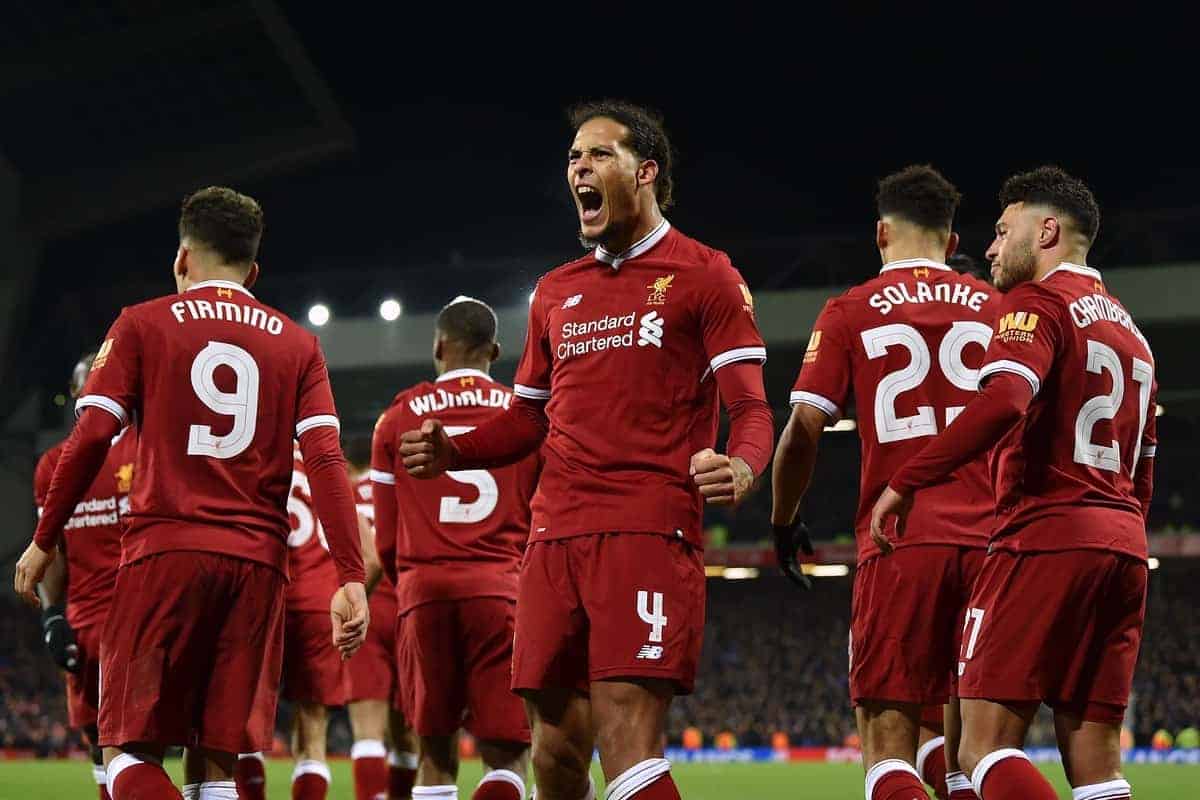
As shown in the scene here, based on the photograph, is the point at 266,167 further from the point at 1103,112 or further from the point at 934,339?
the point at 934,339

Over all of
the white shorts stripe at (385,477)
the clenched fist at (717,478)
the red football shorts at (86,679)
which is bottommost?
the red football shorts at (86,679)

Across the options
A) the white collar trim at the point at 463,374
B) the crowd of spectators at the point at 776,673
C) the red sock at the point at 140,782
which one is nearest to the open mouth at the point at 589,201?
the red sock at the point at 140,782

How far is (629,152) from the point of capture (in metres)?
4.47

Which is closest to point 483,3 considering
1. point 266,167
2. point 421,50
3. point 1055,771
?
point 421,50

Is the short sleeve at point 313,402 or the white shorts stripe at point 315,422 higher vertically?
the short sleeve at point 313,402

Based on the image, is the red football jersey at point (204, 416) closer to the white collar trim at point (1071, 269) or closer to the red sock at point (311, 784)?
the white collar trim at point (1071, 269)

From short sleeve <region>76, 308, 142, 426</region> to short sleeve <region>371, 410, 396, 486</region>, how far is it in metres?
1.97

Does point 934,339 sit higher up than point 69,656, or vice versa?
point 934,339

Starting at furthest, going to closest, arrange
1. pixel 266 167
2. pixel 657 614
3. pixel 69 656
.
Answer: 1. pixel 266 167
2. pixel 69 656
3. pixel 657 614

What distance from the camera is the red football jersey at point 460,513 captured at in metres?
6.39

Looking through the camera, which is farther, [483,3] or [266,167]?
[266,167]

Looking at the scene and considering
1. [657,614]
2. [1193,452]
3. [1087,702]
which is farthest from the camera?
[1193,452]

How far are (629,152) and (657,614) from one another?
1415mm

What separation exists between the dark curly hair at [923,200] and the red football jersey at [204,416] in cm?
226
